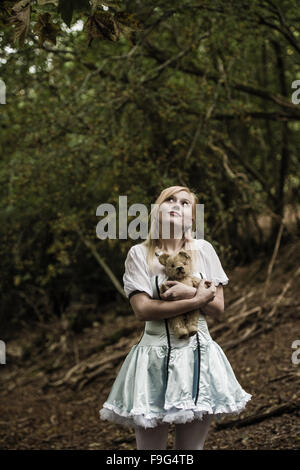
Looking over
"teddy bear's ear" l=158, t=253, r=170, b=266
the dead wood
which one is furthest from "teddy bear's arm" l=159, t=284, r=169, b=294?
the dead wood

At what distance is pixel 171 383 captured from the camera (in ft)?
8.04

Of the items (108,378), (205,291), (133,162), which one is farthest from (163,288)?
(108,378)

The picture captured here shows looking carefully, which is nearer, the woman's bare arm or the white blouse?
the woman's bare arm

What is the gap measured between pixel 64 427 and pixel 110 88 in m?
3.87

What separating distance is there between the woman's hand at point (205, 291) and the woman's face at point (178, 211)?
33cm

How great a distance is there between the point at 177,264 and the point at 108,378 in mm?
4693

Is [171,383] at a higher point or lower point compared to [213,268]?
lower

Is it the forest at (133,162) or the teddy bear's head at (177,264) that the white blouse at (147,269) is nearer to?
the teddy bear's head at (177,264)

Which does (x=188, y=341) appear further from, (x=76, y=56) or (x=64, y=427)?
(x=76, y=56)

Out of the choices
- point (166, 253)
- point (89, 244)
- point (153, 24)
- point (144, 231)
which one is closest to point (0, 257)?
point (89, 244)

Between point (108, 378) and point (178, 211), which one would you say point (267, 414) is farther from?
point (108, 378)

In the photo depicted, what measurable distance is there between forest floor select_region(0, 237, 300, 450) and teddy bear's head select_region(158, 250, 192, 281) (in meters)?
2.14

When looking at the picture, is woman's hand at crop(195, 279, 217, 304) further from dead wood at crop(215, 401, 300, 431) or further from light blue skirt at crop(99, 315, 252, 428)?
dead wood at crop(215, 401, 300, 431)

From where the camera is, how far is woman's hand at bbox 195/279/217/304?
2482 millimetres
